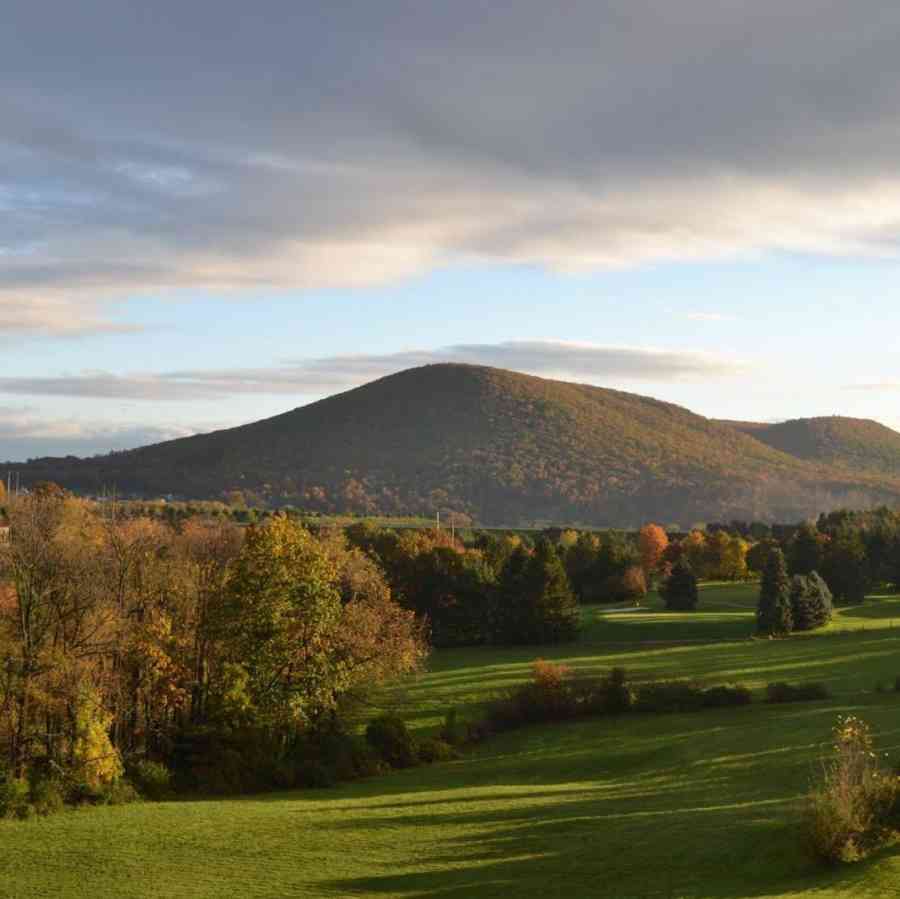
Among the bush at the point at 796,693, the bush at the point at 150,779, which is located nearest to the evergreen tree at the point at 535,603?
the bush at the point at 796,693

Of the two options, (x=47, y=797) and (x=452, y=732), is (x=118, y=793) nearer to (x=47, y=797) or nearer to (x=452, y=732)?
(x=47, y=797)

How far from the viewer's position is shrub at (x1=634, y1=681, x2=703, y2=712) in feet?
172

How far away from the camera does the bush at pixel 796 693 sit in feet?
167

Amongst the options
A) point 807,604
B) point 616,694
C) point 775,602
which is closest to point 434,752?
point 616,694

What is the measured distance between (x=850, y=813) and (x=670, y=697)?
1272 inches

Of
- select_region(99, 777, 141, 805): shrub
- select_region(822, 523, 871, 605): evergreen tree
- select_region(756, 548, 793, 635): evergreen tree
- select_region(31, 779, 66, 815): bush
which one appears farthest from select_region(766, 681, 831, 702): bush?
select_region(822, 523, 871, 605): evergreen tree

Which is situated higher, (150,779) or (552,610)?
(552,610)

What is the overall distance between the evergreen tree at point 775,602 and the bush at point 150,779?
140 ft

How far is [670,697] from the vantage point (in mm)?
52812

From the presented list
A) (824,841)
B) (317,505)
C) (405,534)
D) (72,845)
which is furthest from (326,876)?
(317,505)

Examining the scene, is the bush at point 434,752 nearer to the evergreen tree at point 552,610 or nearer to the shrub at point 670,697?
the shrub at point 670,697

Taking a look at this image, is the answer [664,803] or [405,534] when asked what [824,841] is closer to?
[664,803]

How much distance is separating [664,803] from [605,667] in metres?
31.4

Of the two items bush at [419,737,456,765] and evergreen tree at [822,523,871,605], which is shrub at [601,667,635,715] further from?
evergreen tree at [822,523,871,605]
